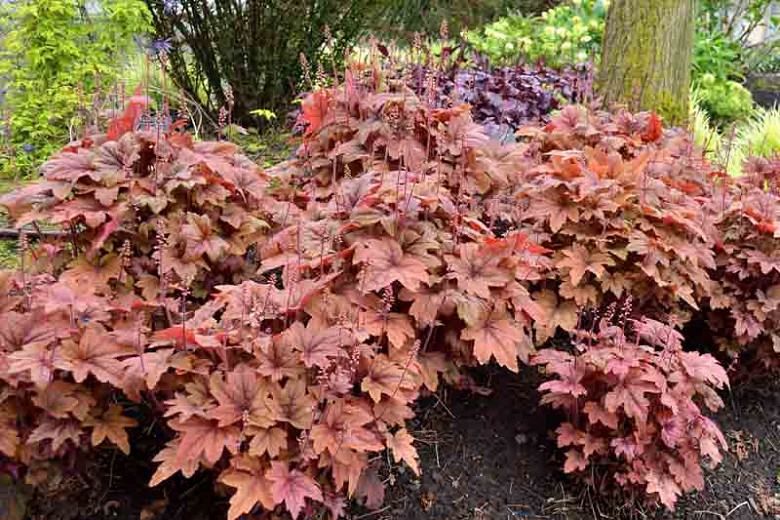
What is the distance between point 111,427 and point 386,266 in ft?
3.29

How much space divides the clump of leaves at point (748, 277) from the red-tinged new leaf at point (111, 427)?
8.19ft

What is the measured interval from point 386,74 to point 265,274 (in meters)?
1.23

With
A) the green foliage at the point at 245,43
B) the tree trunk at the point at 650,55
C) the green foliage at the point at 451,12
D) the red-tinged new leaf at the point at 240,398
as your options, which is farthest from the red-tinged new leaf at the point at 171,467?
the green foliage at the point at 451,12

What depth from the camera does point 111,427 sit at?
211 cm

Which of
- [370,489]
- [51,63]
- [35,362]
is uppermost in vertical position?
[51,63]

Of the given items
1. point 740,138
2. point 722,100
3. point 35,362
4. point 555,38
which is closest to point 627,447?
point 35,362

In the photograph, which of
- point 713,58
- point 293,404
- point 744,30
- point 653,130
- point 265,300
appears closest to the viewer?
point 293,404

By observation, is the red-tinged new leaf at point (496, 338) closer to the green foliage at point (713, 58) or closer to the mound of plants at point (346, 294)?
the mound of plants at point (346, 294)

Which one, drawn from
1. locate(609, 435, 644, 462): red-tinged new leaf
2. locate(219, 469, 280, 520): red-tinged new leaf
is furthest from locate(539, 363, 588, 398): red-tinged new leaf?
locate(219, 469, 280, 520): red-tinged new leaf

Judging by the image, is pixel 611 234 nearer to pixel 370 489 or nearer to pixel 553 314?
pixel 553 314

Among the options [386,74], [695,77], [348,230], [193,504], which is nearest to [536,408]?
[348,230]

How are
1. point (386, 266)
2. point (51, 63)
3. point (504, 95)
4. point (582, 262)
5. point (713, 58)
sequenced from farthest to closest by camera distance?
point (713, 58) → point (51, 63) → point (504, 95) → point (582, 262) → point (386, 266)

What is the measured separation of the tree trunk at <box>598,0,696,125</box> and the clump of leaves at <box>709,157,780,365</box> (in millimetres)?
1896

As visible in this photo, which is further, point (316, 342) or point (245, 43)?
point (245, 43)
